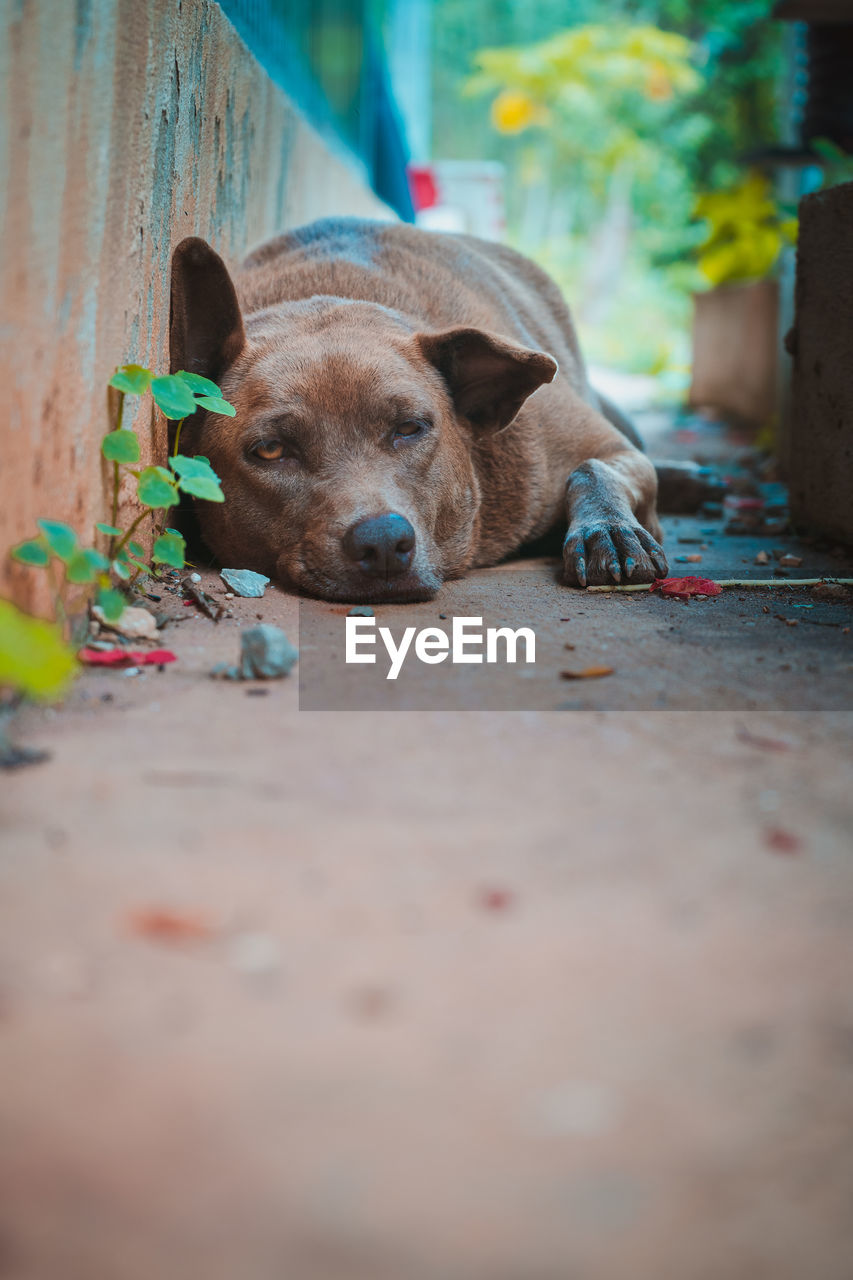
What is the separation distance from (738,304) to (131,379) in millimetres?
6978

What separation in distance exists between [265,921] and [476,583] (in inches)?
81.0

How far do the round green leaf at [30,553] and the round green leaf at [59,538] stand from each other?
0.02m

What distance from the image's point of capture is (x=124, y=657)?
2.18 metres

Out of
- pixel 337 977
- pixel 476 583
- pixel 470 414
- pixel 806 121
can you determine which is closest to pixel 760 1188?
pixel 337 977

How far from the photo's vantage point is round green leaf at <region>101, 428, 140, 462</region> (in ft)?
7.57

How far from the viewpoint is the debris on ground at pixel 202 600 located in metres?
2.61

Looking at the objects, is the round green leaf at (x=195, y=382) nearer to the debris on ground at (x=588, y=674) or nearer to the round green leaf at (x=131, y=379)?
the round green leaf at (x=131, y=379)

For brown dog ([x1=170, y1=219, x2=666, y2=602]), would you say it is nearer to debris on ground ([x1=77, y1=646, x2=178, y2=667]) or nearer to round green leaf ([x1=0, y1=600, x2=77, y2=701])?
debris on ground ([x1=77, y1=646, x2=178, y2=667])

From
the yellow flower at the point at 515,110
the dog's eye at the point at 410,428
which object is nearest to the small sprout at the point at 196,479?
the dog's eye at the point at 410,428

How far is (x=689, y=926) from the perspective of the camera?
1.31 meters

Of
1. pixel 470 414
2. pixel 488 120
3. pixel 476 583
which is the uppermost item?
pixel 488 120

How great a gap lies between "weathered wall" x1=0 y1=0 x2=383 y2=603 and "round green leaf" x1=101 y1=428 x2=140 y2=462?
0.11 ft

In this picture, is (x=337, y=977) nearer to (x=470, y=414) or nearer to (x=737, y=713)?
(x=737, y=713)

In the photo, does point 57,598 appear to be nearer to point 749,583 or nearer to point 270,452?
point 270,452
